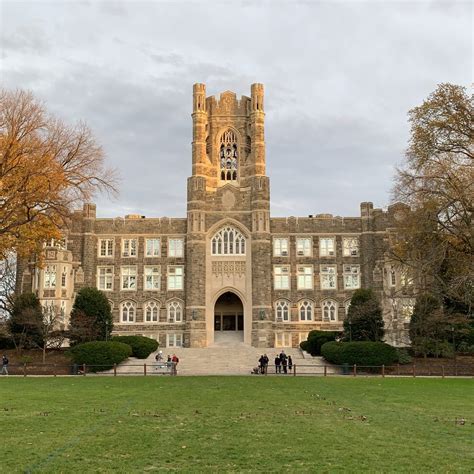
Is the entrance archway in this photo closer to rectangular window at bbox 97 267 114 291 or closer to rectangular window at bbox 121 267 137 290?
rectangular window at bbox 121 267 137 290

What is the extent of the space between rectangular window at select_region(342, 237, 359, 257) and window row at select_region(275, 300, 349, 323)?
15.3ft

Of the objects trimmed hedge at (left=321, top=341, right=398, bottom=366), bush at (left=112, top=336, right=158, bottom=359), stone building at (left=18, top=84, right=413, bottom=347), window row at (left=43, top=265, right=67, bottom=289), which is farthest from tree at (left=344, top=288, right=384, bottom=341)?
window row at (left=43, top=265, right=67, bottom=289)

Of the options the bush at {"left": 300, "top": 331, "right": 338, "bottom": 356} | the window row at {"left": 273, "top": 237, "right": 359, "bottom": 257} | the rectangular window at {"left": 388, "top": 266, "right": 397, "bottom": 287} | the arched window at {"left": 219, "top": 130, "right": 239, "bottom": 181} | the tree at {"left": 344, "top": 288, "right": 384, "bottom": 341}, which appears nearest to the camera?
the tree at {"left": 344, "top": 288, "right": 384, "bottom": 341}

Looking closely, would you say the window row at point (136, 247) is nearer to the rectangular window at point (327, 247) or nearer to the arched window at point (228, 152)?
the arched window at point (228, 152)

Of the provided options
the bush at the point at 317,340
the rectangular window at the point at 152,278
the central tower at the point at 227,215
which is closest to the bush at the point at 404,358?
the bush at the point at 317,340

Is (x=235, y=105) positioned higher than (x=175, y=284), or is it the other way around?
(x=235, y=105)

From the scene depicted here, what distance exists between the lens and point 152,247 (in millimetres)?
58000

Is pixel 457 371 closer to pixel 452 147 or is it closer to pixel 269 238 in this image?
pixel 452 147

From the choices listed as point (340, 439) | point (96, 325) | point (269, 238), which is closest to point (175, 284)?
Answer: point (269, 238)

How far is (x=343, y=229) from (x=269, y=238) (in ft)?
23.2

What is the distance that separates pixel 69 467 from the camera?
9031mm

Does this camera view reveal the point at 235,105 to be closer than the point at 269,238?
No

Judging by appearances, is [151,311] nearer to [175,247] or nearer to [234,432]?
[175,247]

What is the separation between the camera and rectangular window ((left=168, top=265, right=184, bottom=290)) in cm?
5700
